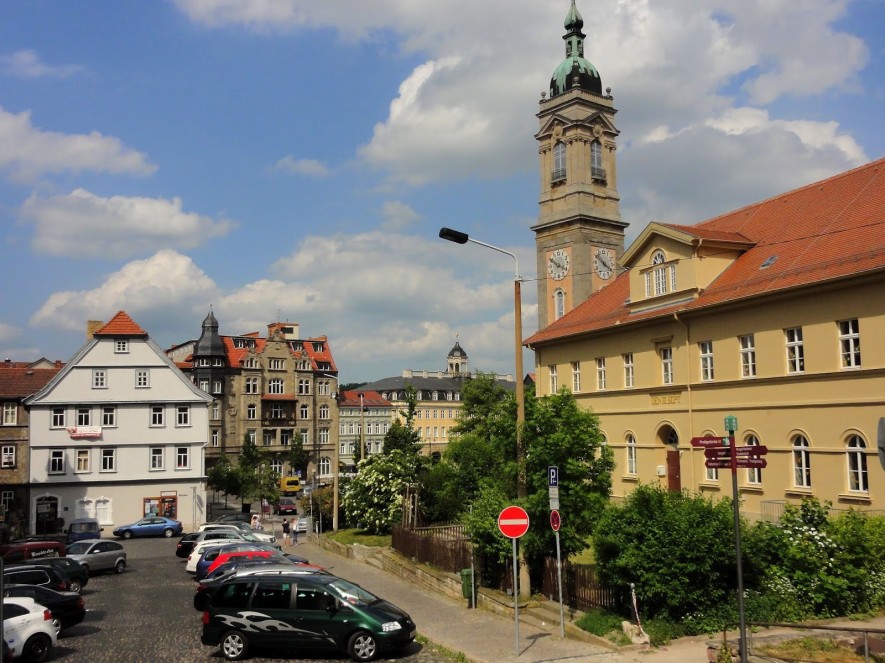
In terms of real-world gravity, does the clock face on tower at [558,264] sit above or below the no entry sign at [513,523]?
above

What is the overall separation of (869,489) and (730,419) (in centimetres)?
1180

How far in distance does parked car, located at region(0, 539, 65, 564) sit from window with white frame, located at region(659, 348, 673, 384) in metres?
25.4

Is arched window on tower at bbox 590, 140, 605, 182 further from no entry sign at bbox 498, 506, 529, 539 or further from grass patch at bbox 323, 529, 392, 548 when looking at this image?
no entry sign at bbox 498, 506, 529, 539

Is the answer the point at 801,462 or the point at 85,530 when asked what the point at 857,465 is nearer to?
the point at 801,462

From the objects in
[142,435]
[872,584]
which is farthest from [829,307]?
[142,435]

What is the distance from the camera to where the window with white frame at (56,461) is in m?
50.2

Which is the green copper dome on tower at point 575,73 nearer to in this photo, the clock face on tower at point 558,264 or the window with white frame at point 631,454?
the clock face on tower at point 558,264

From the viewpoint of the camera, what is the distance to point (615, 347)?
1471 inches

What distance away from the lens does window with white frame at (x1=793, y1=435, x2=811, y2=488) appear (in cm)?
2664

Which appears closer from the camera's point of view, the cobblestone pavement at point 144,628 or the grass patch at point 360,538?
the cobblestone pavement at point 144,628

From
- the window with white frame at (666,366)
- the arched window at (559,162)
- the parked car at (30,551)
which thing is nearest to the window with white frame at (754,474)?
the window with white frame at (666,366)

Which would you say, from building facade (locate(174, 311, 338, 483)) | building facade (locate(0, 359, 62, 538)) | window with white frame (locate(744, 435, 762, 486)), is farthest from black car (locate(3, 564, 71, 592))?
building facade (locate(174, 311, 338, 483))

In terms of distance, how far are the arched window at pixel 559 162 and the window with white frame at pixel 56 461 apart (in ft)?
133

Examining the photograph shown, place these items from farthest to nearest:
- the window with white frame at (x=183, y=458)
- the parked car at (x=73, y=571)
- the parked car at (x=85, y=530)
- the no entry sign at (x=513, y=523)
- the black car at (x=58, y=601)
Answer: the window with white frame at (x=183, y=458) → the parked car at (x=85, y=530) → the parked car at (x=73, y=571) → the black car at (x=58, y=601) → the no entry sign at (x=513, y=523)
